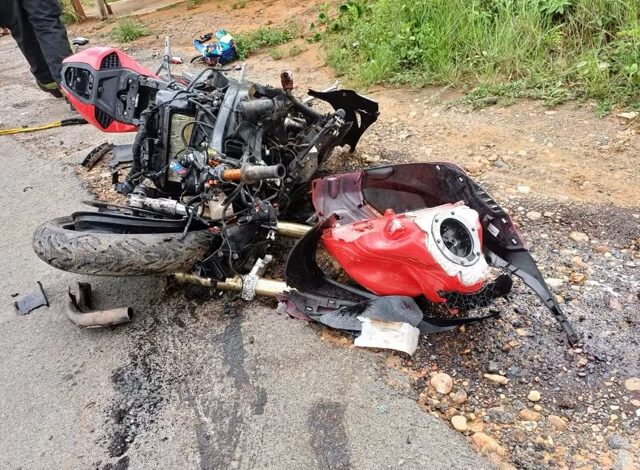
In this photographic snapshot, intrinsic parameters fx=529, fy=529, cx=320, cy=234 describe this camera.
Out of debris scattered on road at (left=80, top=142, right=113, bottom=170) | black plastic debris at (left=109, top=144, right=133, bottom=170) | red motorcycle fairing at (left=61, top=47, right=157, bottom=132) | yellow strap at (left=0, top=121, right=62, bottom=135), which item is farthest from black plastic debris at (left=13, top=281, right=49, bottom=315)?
yellow strap at (left=0, top=121, right=62, bottom=135)

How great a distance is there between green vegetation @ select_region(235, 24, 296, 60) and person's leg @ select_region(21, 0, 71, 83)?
2.28 m

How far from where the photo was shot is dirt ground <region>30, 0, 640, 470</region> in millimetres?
2104

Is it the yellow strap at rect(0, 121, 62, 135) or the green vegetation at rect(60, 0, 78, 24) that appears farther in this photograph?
the green vegetation at rect(60, 0, 78, 24)

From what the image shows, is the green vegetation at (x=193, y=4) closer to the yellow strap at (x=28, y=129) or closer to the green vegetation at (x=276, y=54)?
the green vegetation at (x=276, y=54)

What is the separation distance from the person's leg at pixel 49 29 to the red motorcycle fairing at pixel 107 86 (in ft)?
6.95

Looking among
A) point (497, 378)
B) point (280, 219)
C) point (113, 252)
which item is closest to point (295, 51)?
point (280, 219)

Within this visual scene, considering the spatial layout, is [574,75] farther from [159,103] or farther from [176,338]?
[176,338]

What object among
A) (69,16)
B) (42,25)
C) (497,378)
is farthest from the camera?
(69,16)

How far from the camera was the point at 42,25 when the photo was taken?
18.2ft

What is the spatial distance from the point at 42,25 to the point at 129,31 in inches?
139

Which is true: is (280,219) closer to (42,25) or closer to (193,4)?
(42,25)

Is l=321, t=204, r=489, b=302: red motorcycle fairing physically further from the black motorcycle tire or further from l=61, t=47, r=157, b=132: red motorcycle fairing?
l=61, t=47, r=157, b=132: red motorcycle fairing

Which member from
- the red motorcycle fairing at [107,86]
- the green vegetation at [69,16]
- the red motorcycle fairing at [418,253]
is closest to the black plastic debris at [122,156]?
the red motorcycle fairing at [107,86]

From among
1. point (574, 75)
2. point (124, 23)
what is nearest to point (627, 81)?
point (574, 75)
